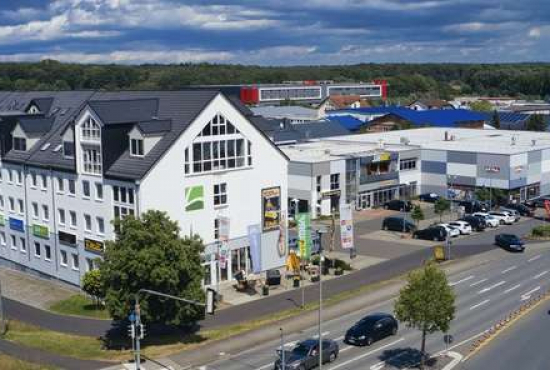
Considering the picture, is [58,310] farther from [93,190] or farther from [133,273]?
[133,273]

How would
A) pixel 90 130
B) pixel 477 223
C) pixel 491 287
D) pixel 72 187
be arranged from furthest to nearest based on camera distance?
pixel 477 223 → pixel 72 187 → pixel 90 130 → pixel 491 287

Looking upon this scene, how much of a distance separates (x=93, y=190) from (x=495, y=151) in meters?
56.9

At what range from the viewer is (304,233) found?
182ft

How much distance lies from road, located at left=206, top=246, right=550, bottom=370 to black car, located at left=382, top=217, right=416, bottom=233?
13516 mm

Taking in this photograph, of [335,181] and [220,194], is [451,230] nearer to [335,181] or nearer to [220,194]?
[335,181]

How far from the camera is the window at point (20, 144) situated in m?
64.0

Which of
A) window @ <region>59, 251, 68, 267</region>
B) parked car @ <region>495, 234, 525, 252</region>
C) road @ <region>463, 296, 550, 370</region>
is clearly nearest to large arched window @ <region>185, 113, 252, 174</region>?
window @ <region>59, 251, 68, 267</region>

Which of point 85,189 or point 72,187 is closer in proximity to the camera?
point 85,189

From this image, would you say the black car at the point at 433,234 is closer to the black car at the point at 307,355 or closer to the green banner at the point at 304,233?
the green banner at the point at 304,233

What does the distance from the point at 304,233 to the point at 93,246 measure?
1694 cm

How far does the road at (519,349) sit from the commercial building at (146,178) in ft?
71.3

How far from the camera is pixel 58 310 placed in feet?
171

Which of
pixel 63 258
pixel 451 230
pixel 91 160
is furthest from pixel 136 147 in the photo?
pixel 451 230

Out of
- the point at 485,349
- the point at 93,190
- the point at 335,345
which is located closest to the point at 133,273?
the point at 335,345
